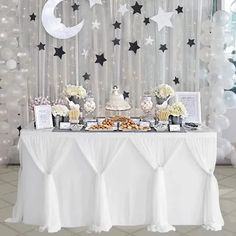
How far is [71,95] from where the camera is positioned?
393cm

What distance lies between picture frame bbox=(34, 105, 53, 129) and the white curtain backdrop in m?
1.99

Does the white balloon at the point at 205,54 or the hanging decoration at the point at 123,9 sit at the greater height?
the hanging decoration at the point at 123,9

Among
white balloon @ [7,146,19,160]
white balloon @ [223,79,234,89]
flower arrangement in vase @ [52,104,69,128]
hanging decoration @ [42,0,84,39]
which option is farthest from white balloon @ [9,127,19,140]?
white balloon @ [223,79,234,89]

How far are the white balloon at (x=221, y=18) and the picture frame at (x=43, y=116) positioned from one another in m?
2.70

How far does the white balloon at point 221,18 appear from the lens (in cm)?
530

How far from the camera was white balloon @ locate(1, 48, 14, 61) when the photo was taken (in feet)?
17.6

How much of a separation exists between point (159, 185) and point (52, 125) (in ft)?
3.58

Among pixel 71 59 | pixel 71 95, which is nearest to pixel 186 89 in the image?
pixel 71 59

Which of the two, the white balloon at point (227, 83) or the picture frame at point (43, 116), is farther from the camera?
the white balloon at point (227, 83)

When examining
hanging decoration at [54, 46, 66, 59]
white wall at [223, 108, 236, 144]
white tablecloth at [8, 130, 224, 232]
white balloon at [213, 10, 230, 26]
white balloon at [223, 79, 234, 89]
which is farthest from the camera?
white wall at [223, 108, 236, 144]

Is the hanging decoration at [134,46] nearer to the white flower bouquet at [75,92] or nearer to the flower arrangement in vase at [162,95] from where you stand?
the flower arrangement in vase at [162,95]

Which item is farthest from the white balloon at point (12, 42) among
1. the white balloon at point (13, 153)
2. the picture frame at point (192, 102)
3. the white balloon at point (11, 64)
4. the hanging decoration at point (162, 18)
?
the picture frame at point (192, 102)

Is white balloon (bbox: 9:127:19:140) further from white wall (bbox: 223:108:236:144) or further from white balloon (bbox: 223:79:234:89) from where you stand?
white wall (bbox: 223:108:236:144)

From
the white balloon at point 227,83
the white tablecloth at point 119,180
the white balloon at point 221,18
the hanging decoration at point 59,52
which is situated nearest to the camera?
the white tablecloth at point 119,180
